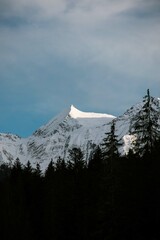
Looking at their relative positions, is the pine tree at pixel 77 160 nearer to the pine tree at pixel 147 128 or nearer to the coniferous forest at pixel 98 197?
the coniferous forest at pixel 98 197

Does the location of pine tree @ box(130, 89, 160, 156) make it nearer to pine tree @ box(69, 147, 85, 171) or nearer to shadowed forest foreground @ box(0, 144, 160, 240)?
shadowed forest foreground @ box(0, 144, 160, 240)

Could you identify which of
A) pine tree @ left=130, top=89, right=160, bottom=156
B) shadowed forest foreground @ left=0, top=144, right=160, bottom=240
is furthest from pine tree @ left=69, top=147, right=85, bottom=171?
pine tree @ left=130, top=89, right=160, bottom=156

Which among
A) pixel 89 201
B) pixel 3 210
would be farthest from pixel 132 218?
pixel 3 210

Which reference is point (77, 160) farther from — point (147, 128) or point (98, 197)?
point (147, 128)

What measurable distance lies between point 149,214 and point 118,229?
275 cm

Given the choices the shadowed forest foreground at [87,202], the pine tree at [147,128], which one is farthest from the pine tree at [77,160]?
the pine tree at [147,128]

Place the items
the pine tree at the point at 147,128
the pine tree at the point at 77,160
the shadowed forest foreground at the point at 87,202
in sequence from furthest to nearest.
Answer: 1. the pine tree at the point at 77,160
2. the pine tree at the point at 147,128
3. the shadowed forest foreground at the point at 87,202

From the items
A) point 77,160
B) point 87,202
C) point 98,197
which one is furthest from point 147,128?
point 77,160

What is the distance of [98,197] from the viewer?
174ft

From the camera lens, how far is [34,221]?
64438 mm

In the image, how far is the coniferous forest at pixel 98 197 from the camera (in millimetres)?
44312

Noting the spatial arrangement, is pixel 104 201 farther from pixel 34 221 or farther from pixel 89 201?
pixel 34 221

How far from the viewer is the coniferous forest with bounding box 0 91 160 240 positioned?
44312 mm

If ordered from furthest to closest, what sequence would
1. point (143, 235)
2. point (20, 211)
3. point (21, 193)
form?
point (21, 193), point (20, 211), point (143, 235)
